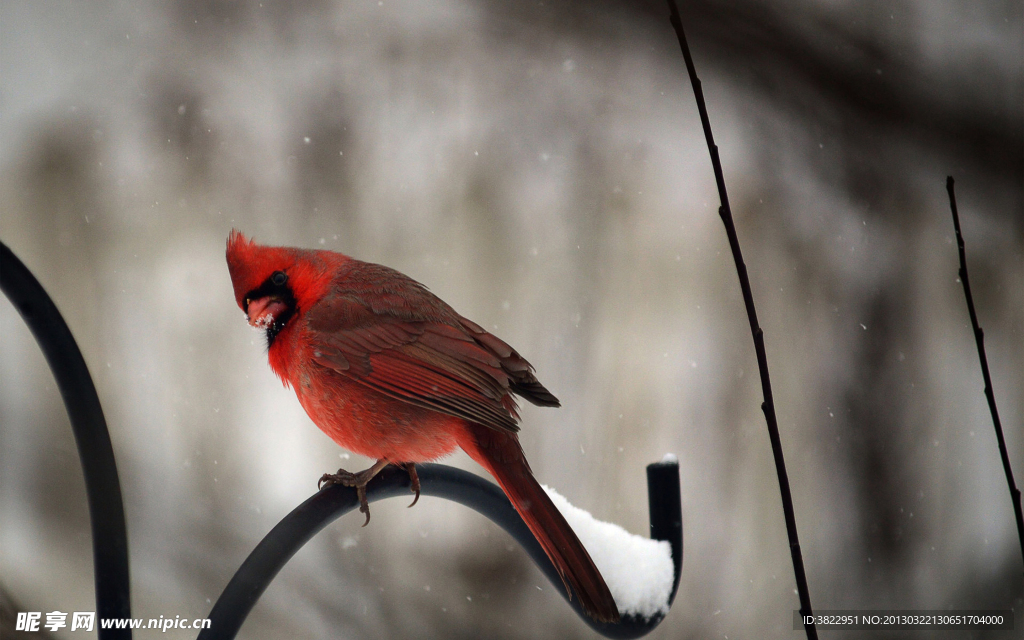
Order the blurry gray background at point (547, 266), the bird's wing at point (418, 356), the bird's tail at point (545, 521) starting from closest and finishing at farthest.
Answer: the bird's tail at point (545, 521)
the bird's wing at point (418, 356)
the blurry gray background at point (547, 266)

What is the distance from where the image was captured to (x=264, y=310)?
1270mm

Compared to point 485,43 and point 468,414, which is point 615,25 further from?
point 468,414

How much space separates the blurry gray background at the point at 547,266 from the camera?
8.02ft

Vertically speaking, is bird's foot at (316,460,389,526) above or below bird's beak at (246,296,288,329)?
below

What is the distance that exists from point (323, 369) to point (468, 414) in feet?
0.97

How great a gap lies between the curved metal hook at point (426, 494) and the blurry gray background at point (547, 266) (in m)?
1.24

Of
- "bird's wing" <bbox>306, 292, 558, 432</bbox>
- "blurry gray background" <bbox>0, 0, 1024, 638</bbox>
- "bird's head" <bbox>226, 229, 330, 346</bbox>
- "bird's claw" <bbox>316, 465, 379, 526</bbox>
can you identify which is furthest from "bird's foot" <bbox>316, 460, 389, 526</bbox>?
"blurry gray background" <bbox>0, 0, 1024, 638</bbox>

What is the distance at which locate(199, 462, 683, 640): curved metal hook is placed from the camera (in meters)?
1.06

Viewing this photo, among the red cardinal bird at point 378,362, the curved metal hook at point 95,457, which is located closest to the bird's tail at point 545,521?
the red cardinal bird at point 378,362

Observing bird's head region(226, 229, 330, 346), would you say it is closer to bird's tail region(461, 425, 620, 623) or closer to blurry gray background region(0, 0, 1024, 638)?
bird's tail region(461, 425, 620, 623)

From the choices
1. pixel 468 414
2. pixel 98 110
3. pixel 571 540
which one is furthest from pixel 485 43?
pixel 571 540

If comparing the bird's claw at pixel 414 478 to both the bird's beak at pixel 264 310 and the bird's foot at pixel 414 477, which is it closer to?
the bird's foot at pixel 414 477

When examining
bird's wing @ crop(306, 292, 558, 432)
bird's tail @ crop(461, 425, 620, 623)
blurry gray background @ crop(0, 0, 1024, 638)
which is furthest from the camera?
blurry gray background @ crop(0, 0, 1024, 638)

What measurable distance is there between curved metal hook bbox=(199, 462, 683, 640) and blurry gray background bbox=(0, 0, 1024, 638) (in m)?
1.24
